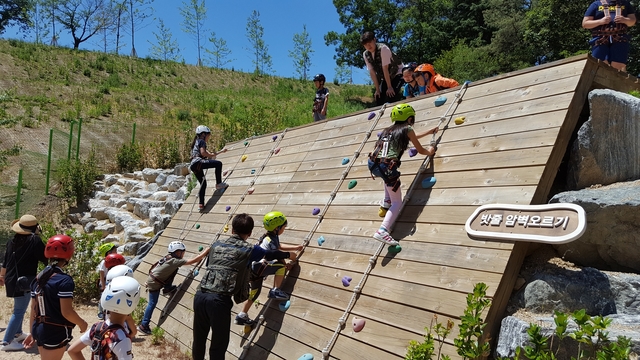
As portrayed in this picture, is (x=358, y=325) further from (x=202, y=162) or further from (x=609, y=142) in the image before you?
(x=202, y=162)

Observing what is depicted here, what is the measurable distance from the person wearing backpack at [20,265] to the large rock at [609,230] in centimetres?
612

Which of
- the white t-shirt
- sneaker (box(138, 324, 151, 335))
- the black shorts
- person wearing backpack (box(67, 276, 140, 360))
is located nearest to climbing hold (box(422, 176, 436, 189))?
person wearing backpack (box(67, 276, 140, 360))

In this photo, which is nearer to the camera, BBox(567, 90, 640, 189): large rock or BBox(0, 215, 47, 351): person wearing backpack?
BBox(567, 90, 640, 189): large rock

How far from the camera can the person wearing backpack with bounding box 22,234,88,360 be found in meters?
4.08

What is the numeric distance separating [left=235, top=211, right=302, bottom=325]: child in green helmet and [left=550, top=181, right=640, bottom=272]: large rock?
112 inches

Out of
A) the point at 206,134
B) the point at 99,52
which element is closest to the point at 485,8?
the point at 99,52

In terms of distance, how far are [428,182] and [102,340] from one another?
3.23 metres

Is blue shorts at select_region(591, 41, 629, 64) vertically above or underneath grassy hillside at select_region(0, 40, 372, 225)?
underneath

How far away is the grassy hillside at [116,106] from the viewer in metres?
14.2

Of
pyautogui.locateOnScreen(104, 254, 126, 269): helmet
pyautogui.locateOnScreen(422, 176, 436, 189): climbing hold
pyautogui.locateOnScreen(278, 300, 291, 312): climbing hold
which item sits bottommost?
pyautogui.locateOnScreen(278, 300, 291, 312): climbing hold

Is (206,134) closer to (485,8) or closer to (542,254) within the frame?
(542,254)

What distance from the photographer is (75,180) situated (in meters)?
12.6

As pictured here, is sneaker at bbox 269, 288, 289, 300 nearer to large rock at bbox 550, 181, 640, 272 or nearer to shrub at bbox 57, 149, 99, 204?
large rock at bbox 550, 181, 640, 272

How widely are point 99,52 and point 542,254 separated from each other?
118ft
